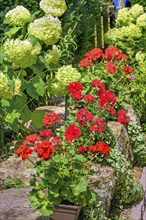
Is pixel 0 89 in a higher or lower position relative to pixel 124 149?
higher

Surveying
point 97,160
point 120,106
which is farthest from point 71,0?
point 97,160

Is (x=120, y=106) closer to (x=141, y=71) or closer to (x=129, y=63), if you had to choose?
(x=141, y=71)

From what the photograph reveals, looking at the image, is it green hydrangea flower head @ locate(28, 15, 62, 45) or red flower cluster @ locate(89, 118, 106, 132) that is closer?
green hydrangea flower head @ locate(28, 15, 62, 45)

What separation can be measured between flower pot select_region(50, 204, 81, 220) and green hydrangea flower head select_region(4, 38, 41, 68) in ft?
3.33

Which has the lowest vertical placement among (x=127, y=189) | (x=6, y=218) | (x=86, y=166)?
(x=127, y=189)

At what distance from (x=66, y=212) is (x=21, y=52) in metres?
1.18

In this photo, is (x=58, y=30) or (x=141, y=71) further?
(x=141, y=71)

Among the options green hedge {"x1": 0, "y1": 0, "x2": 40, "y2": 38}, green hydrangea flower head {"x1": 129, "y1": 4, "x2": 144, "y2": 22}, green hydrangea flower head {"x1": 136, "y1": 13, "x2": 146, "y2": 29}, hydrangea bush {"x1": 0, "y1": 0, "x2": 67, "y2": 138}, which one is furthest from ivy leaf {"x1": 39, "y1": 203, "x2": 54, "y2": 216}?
green hydrangea flower head {"x1": 129, "y1": 4, "x2": 144, "y2": 22}

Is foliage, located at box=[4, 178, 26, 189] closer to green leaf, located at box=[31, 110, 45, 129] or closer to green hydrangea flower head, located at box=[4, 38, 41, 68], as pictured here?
green leaf, located at box=[31, 110, 45, 129]

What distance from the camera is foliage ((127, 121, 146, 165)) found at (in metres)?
6.65

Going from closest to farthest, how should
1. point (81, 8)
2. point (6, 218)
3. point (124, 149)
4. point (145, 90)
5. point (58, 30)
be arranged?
point (58, 30)
point (6, 218)
point (124, 149)
point (145, 90)
point (81, 8)

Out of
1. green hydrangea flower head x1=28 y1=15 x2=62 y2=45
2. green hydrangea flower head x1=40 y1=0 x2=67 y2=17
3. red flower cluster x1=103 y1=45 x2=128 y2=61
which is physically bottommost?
red flower cluster x1=103 y1=45 x2=128 y2=61

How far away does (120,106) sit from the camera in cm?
666

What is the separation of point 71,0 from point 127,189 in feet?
12.0
